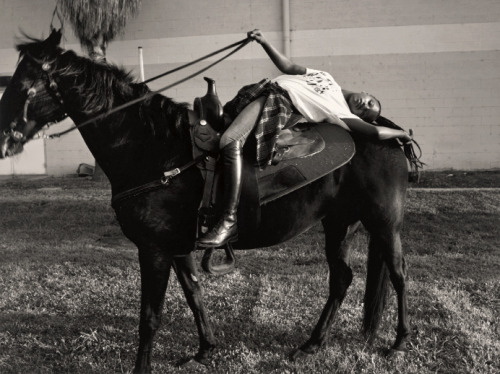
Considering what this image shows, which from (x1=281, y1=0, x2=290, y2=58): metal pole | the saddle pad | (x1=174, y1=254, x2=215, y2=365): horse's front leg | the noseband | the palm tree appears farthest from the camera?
(x1=281, y1=0, x2=290, y2=58): metal pole

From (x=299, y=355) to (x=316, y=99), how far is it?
1.93 meters

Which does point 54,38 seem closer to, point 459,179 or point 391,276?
point 391,276

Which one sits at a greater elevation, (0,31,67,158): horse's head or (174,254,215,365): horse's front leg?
(0,31,67,158): horse's head

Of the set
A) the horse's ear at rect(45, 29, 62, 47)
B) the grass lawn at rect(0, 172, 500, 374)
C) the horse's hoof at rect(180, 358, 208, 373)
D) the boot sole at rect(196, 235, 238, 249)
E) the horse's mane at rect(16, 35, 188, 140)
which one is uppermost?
the horse's ear at rect(45, 29, 62, 47)

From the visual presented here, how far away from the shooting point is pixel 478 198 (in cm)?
1005

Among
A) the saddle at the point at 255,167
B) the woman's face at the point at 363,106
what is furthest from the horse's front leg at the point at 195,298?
the woman's face at the point at 363,106

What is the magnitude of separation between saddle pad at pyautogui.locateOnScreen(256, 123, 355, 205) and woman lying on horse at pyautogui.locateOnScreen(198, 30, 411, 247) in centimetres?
11

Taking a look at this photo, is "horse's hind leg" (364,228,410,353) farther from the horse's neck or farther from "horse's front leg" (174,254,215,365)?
the horse's neck

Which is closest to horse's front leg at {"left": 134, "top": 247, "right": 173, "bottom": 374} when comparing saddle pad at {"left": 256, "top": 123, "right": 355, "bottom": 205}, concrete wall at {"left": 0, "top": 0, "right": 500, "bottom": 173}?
saddle pad at {"left": 256, "top": 123, "right": 355, "bottom": 205}

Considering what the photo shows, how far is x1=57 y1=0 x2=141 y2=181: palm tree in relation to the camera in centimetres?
1211

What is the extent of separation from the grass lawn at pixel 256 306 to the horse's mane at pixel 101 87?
186 centimetres

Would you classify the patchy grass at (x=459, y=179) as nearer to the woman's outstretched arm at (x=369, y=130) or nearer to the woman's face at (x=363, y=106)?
the woman's face at (x=363, y=106)

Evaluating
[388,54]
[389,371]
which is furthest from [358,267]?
[388,54]

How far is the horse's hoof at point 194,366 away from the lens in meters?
3.96
